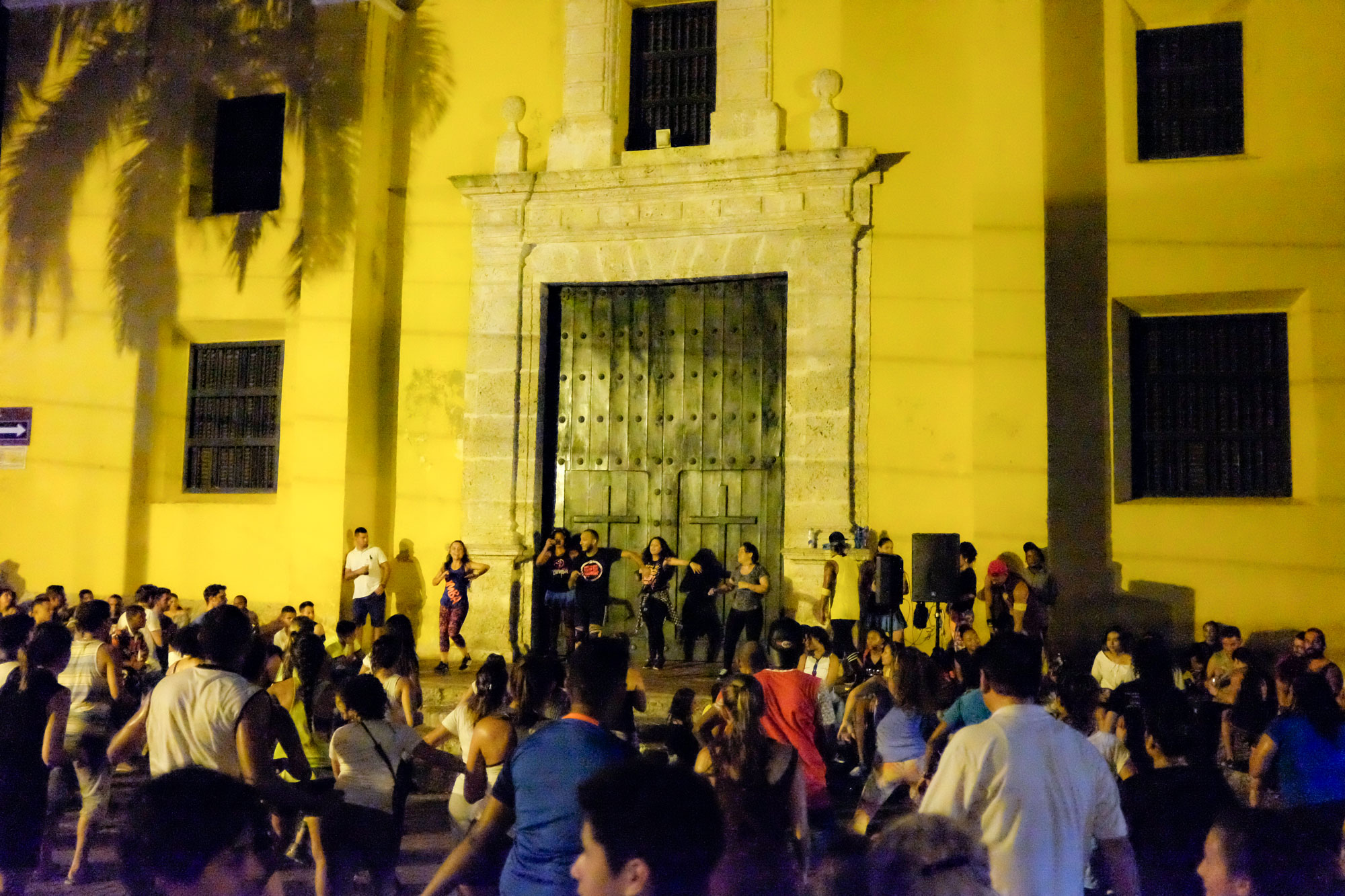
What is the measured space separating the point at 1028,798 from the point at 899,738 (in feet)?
7.63

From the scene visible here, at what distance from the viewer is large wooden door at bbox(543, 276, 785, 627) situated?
1230cm

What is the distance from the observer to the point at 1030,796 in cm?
347

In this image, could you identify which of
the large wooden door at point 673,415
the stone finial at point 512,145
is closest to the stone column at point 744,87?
the large wooden door at point 673,415

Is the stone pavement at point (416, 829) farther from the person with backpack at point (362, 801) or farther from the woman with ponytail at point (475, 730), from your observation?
the woman with ponytail at point (475, 730)

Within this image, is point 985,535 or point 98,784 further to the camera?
point 985,535

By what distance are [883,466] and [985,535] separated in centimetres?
126

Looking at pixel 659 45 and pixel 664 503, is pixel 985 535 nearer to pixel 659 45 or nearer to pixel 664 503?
pixel 664 503

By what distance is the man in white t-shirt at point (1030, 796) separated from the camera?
11.3 feet

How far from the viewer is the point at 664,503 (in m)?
12.5

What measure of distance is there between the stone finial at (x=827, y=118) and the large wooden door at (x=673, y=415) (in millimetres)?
1541

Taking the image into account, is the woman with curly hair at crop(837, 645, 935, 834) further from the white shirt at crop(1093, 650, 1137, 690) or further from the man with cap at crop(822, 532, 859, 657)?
the man with cap at crop(822, 532, 859, 657)

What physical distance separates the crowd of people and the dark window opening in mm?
Answer: 7111

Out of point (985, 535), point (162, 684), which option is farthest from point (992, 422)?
point (162, 684)

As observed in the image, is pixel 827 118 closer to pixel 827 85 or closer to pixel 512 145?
A: pixel 827 85
